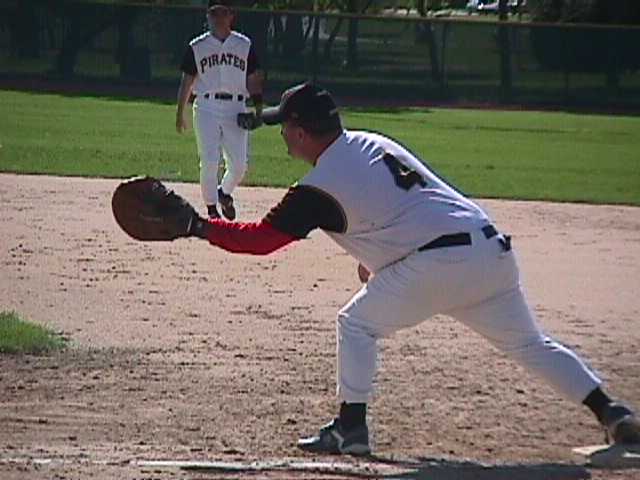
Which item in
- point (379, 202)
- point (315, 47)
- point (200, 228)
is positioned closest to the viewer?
point (379, 202)

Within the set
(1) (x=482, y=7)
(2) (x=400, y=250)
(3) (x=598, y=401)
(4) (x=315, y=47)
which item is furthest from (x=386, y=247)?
(1) (x=482, y=7)

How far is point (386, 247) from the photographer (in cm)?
705

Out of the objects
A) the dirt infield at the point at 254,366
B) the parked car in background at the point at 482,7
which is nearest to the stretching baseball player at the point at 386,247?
the dirt infield at the point at 254,366

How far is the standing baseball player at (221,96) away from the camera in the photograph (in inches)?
596

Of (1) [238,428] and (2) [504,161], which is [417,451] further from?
(2) [504,161]

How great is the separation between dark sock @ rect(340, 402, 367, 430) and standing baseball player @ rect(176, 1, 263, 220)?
7988 mm

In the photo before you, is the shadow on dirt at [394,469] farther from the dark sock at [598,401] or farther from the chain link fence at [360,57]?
the chain link fence at [360,57]

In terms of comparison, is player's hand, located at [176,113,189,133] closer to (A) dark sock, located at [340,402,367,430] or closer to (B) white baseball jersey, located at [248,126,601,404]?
(B) white baseball jersey, located at [248,126,601,404]

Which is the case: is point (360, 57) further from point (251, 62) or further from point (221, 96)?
point (221, 96)

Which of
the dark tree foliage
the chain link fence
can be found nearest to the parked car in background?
the dark tree foliage

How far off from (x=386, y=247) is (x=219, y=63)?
27.6 ft

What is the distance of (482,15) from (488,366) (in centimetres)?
6636

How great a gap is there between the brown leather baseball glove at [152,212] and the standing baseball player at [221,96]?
7.59 metres

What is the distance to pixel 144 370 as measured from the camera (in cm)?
905
